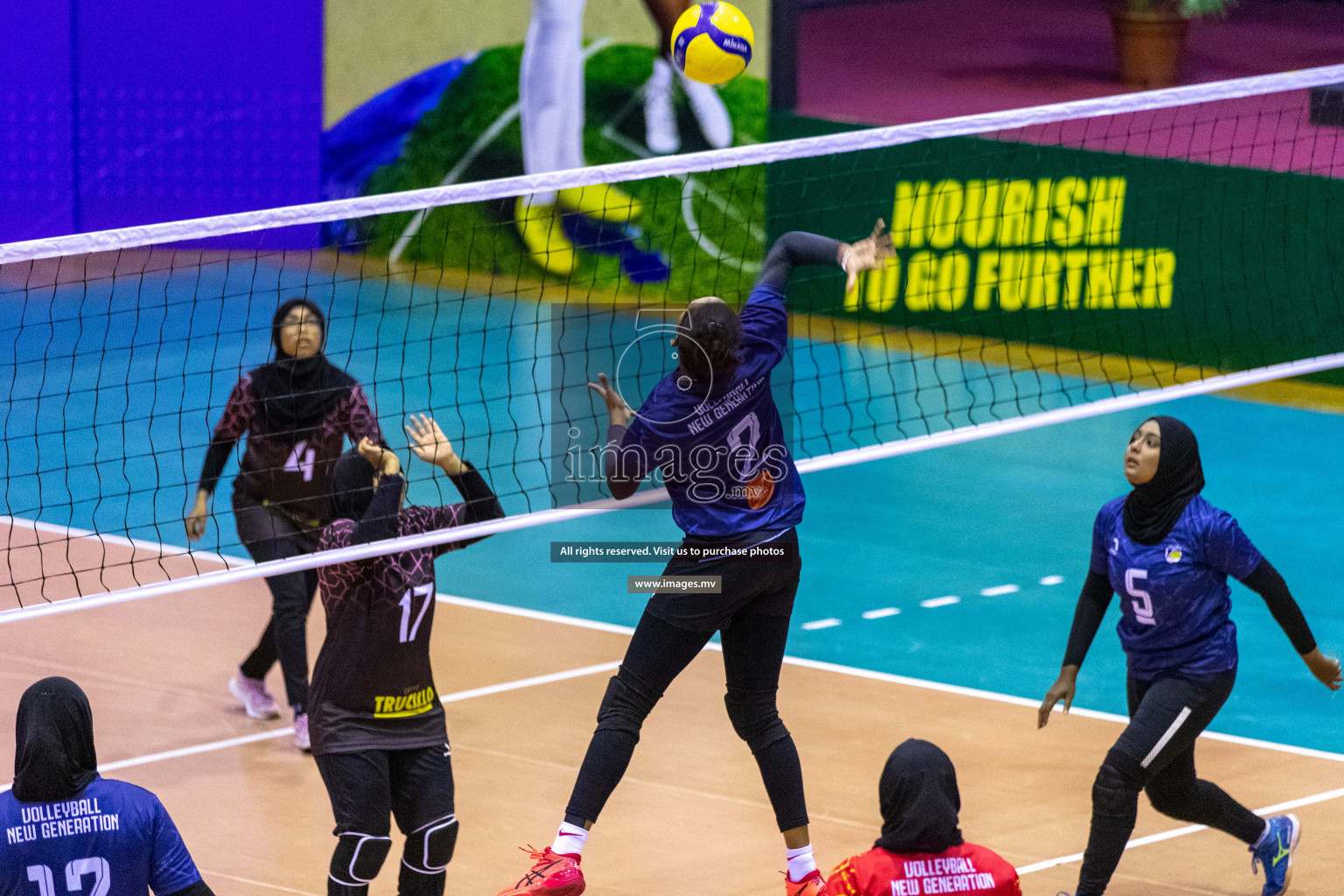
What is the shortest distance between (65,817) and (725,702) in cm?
261

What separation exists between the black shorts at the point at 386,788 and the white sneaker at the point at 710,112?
13118 millimetres

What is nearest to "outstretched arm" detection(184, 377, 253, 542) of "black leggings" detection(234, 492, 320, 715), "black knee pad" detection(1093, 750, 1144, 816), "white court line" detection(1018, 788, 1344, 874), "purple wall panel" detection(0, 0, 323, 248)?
"black leggings" detection(234, 492, 320, 715)

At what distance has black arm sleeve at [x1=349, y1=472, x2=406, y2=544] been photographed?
6504mm

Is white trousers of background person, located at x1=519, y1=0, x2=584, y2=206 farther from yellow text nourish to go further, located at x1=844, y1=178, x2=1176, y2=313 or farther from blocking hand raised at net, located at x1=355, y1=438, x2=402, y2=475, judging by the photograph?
blocking hand raised at net, located at x1=355, y1=438, x2=402, y2=475

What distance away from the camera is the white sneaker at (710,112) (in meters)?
18.9

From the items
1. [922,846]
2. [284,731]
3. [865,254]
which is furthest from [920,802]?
[284,731]

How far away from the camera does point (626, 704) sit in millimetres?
6941

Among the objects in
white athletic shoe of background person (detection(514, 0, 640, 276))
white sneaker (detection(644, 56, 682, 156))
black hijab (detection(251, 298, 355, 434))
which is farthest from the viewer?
white athletic shoe of background person (detection(514, 0, 640, 276))

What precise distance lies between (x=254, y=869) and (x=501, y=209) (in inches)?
509

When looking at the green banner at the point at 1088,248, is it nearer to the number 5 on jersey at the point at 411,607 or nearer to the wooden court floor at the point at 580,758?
the wooden court floor at the point at 580,758

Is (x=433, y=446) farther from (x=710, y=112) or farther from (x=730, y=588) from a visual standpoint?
(x=710, y=112)

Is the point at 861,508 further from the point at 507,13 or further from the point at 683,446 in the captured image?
the point at 507,13

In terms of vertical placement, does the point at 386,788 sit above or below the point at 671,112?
below

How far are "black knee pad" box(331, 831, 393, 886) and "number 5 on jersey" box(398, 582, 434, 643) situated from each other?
2.14ft
